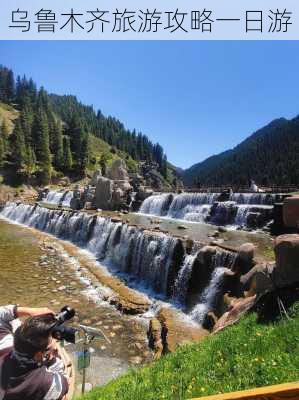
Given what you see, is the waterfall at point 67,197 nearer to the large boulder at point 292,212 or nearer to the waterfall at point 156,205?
the waterfall at point 156,205

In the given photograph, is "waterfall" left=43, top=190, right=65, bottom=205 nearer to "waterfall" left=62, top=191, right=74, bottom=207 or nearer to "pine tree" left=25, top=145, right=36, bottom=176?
"waterfall" left=62, top=191, right=74, bottom=207

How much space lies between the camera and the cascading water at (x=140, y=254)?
682 inches

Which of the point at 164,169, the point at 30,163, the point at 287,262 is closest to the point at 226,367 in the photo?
the point at 287,262

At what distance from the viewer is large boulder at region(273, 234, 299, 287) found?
8.46 metres

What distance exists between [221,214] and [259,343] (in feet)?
94.3

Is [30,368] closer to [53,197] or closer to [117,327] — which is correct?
[117,327]

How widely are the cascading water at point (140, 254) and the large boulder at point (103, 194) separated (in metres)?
10.2

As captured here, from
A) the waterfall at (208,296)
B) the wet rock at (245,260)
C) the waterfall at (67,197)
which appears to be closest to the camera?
the wet rock at (245,260)

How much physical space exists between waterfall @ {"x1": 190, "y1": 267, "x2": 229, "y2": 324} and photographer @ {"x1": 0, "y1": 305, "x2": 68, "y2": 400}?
40.5 ft

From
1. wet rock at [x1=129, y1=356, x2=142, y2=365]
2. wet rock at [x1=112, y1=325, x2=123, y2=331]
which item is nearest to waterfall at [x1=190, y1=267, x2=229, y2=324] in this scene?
wet rock at [x1=112, y1=325, x2=123, y2=331]

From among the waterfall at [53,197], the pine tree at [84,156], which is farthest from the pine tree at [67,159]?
the waterfall at [53,197]

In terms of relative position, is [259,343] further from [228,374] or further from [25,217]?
[25,217]

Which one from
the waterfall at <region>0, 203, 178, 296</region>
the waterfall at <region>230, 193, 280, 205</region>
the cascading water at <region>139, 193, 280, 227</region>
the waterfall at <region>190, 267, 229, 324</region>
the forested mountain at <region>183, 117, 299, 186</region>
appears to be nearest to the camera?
the waterfall at <region>190, 267, 229, 324</region>

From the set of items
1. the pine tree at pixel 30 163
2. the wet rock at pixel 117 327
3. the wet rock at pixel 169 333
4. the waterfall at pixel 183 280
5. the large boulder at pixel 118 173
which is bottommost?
the wet rock at pixel 117 327
